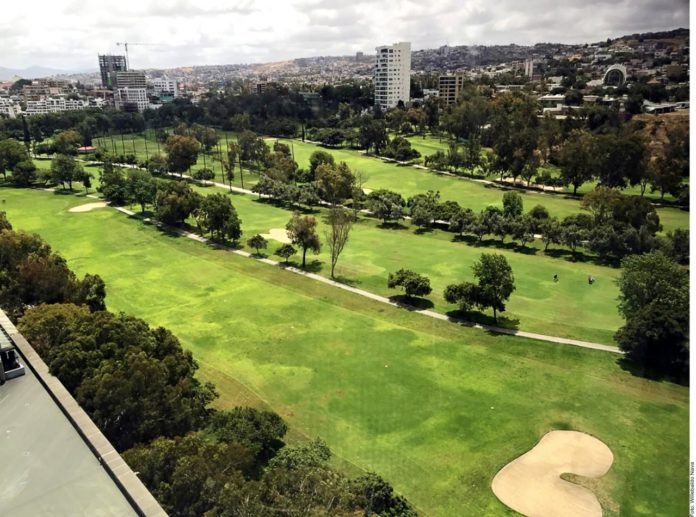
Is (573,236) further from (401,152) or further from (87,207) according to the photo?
(87,207)

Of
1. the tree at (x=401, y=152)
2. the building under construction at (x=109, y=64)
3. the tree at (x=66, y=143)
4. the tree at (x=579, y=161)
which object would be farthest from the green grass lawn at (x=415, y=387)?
the building under construction at (x=109, y=64)

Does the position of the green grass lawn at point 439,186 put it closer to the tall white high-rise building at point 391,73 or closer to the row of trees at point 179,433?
the row of trees at point 179,433

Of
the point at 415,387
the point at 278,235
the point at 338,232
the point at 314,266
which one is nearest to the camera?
the point at 415,387

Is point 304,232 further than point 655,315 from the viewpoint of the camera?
Yes

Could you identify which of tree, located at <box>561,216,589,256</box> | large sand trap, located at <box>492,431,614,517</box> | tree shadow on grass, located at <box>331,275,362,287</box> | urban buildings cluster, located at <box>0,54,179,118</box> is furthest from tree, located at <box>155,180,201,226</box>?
urban buildings cluster, located at <box>0,54,179,118</box>

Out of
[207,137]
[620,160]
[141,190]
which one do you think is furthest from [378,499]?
[207,137]

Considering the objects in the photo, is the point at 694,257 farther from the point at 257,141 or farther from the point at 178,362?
the point at 257,141

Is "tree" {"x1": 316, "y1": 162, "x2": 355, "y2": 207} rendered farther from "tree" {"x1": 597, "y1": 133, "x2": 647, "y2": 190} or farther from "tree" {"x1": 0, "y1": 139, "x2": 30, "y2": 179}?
"tree" {"x1": 0, "y1": 139, "x2": 30, "y2": 179}
